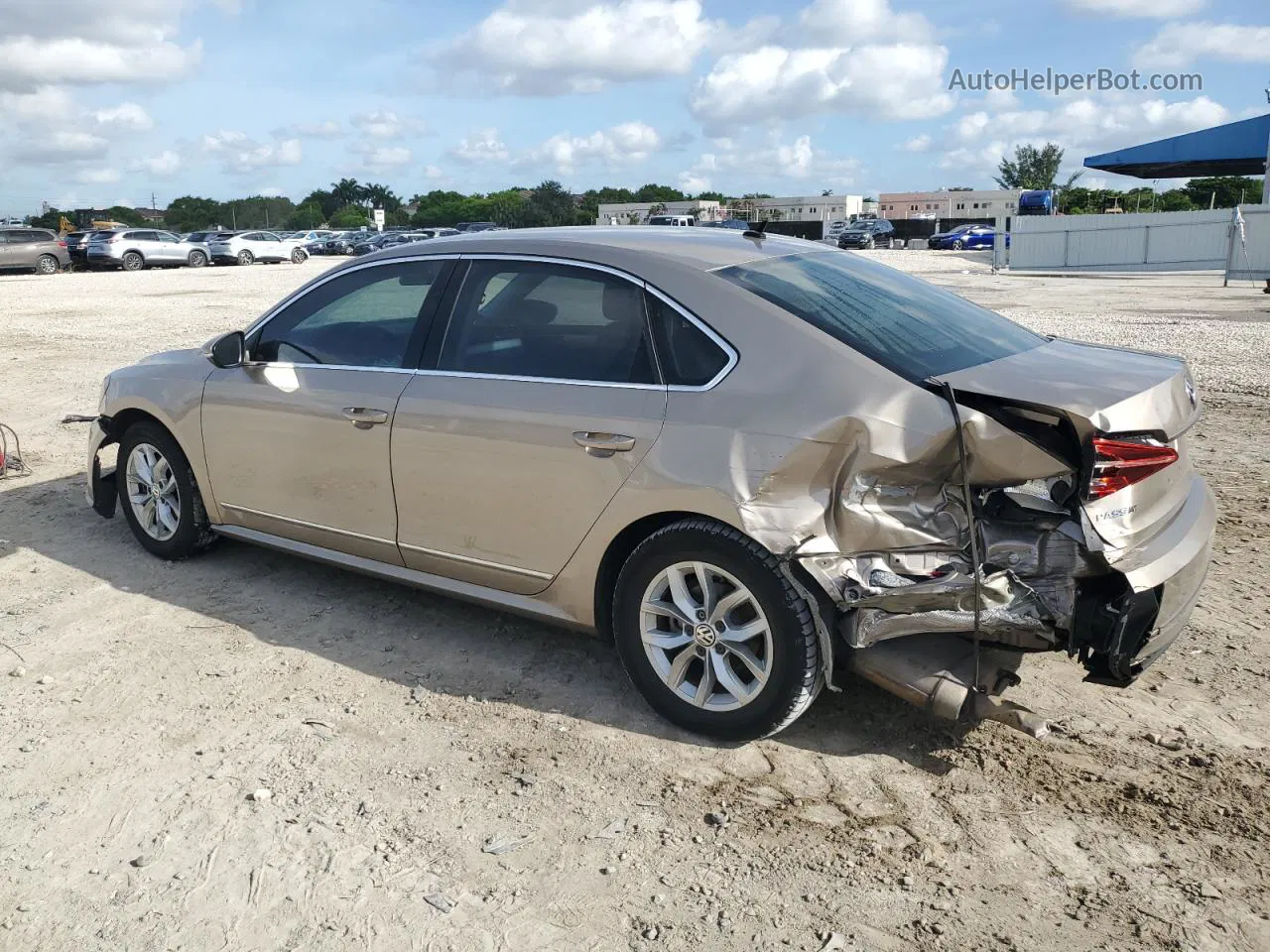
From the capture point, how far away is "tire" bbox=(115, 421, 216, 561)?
17.9 ft

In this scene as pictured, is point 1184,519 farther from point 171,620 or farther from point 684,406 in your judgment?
point 171,620

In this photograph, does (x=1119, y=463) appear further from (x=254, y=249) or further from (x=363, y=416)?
(x=254, y=249)

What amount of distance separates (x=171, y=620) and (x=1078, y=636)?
12.5ft

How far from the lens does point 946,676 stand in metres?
3.44

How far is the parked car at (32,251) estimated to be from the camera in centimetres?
3428

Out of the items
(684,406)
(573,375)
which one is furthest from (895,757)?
(573,375)

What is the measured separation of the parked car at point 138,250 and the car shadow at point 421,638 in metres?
35.7

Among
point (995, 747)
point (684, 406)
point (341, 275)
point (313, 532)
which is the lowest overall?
point (995, 747)

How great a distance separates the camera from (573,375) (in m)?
4.04

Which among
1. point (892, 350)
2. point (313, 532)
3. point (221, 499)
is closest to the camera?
point (892, 350)

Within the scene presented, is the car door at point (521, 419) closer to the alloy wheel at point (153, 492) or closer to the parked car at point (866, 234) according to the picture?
the alloy wheel at point (153, 492)

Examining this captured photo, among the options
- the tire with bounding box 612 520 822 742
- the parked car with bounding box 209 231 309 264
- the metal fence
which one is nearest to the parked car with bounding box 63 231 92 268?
the parked car with bounding box 209 231 309 264

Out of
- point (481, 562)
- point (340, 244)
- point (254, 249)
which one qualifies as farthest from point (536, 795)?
point (340, 244)

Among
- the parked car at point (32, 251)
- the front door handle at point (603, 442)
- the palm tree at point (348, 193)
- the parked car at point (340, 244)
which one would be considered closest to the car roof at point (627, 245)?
the front door handle at point (603, 442)
